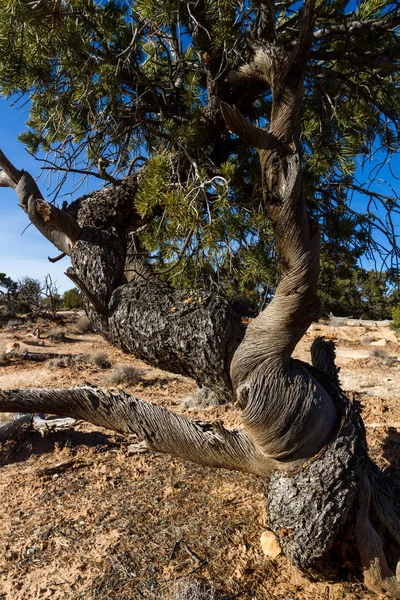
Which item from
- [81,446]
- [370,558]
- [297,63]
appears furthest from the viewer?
[81,446]

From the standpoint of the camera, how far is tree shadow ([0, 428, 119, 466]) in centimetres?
449

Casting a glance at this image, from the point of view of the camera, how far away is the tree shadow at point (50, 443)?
449 cm

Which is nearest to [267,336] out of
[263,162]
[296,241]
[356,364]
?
[296,241]

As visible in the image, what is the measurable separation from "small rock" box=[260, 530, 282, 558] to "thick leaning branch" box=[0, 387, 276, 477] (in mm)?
456

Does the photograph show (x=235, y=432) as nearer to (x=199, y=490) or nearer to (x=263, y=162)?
(x=199, y=490)

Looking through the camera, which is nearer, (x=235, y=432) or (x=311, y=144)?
(x=235, y=432)

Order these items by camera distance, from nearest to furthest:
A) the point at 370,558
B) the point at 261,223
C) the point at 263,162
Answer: the point at 263,162
the point at 370,558
the point at 261,223

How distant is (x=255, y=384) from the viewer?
2461 mm

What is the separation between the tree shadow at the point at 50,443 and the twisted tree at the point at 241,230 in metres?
1.77

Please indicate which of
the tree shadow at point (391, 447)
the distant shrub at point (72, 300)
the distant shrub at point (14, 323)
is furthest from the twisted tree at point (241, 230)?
the distant shrub at point (72, 300)

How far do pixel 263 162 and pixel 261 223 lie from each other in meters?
0.62

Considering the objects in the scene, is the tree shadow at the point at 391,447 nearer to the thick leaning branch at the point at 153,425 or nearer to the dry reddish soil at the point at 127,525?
the dry reddish soil at the point at 127,525

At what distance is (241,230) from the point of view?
283 centimetres

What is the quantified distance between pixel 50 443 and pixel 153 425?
7.90 ft
